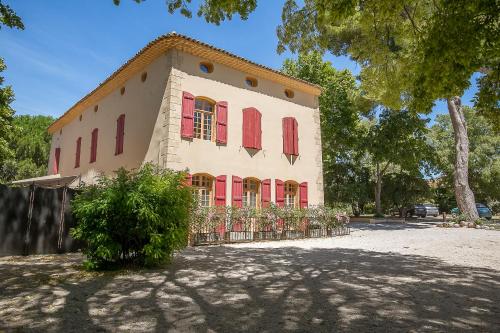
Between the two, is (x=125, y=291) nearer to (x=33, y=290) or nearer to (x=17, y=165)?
(x=33, y=290)

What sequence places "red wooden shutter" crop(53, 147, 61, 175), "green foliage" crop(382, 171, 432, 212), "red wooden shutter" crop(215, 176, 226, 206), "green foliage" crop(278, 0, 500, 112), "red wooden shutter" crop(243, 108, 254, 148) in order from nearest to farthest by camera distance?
1. "green foliage" crop(278, 0, 500, 112)
2. "red wooden shutter" crop(215, 176, 226, 206)
3. "red wooden shutter" crop(243, 108, 254, 148)
4. "red wooden shutter" crop(53, 147, 61, 175)
5. "green foliage" crop(382, 171, 432, 212)

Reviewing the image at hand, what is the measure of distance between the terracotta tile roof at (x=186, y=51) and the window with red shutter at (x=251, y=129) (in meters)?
1.88

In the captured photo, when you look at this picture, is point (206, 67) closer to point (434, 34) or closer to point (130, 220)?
point (130, 220)

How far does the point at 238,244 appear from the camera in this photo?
10914 millimetres

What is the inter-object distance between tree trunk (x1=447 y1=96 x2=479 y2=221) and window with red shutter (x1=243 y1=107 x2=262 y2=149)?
36.6 feet

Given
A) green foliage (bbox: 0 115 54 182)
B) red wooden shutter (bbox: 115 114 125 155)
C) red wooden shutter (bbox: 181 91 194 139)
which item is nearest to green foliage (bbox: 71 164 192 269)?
red wooden shutter (bbox: 181 91 194 139)

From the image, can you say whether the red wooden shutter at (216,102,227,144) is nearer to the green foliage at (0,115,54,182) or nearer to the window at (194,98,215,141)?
the window at (194,98,215,141)

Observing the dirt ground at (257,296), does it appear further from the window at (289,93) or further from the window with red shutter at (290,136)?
the window at (289,93)

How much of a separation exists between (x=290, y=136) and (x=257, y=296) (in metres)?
11.2

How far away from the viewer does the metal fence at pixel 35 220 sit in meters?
7.58

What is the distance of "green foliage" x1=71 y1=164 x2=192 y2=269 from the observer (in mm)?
5965

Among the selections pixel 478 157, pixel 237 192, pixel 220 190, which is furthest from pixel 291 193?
pixel 478 157

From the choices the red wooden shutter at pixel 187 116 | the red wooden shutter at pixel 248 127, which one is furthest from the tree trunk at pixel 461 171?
the red wooden shutter at pixel 187 116

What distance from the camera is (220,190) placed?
41.2 ft
